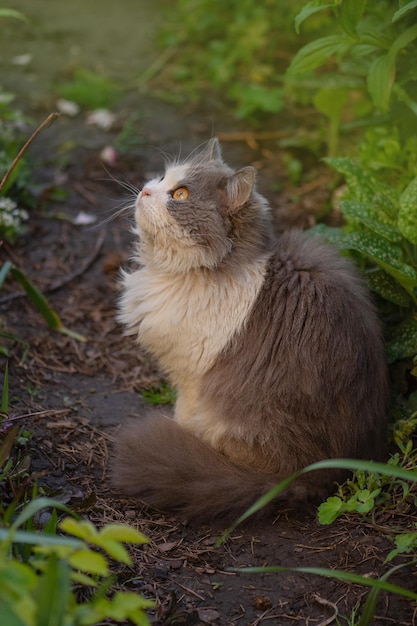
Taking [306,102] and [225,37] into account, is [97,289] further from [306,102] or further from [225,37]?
[225,37]

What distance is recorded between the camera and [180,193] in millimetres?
2998

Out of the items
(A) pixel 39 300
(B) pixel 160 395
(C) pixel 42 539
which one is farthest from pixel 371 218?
(C) pixel 42 539

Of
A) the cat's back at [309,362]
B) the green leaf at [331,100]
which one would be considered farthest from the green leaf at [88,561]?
the green leaf at [331,100]

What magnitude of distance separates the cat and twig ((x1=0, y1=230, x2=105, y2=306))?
3.50 ft

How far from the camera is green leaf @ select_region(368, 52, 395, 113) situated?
127 inches

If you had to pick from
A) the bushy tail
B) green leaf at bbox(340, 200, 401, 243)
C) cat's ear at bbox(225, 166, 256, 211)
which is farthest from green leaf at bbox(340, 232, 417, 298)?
the bushy tail

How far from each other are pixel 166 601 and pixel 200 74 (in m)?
4.91

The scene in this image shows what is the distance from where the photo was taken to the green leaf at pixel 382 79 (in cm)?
323

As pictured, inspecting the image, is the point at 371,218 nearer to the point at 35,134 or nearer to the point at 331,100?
the point at 35,134

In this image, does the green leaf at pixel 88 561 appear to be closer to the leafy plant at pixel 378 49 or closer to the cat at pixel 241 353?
the cat at pixel 241 353

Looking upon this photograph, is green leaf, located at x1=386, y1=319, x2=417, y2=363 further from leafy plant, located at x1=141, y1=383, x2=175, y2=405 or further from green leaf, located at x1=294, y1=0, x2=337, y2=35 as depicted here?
green leaf, located at x1=294, y1=0, x2=337, y2=35

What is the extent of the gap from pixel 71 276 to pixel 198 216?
1.51m

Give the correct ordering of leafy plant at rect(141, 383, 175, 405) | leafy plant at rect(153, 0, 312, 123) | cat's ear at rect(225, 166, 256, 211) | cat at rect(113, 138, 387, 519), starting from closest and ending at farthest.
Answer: cat at rect(113, 138, 387, 519), cat's ear at rect(225, 166, 256, 211), leafy plant at rect(141, 383, 175, 405), leafy plant at rect(153, 0, 312, 123)

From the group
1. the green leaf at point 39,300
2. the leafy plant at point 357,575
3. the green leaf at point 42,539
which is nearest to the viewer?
the green leaf at point 42,539
